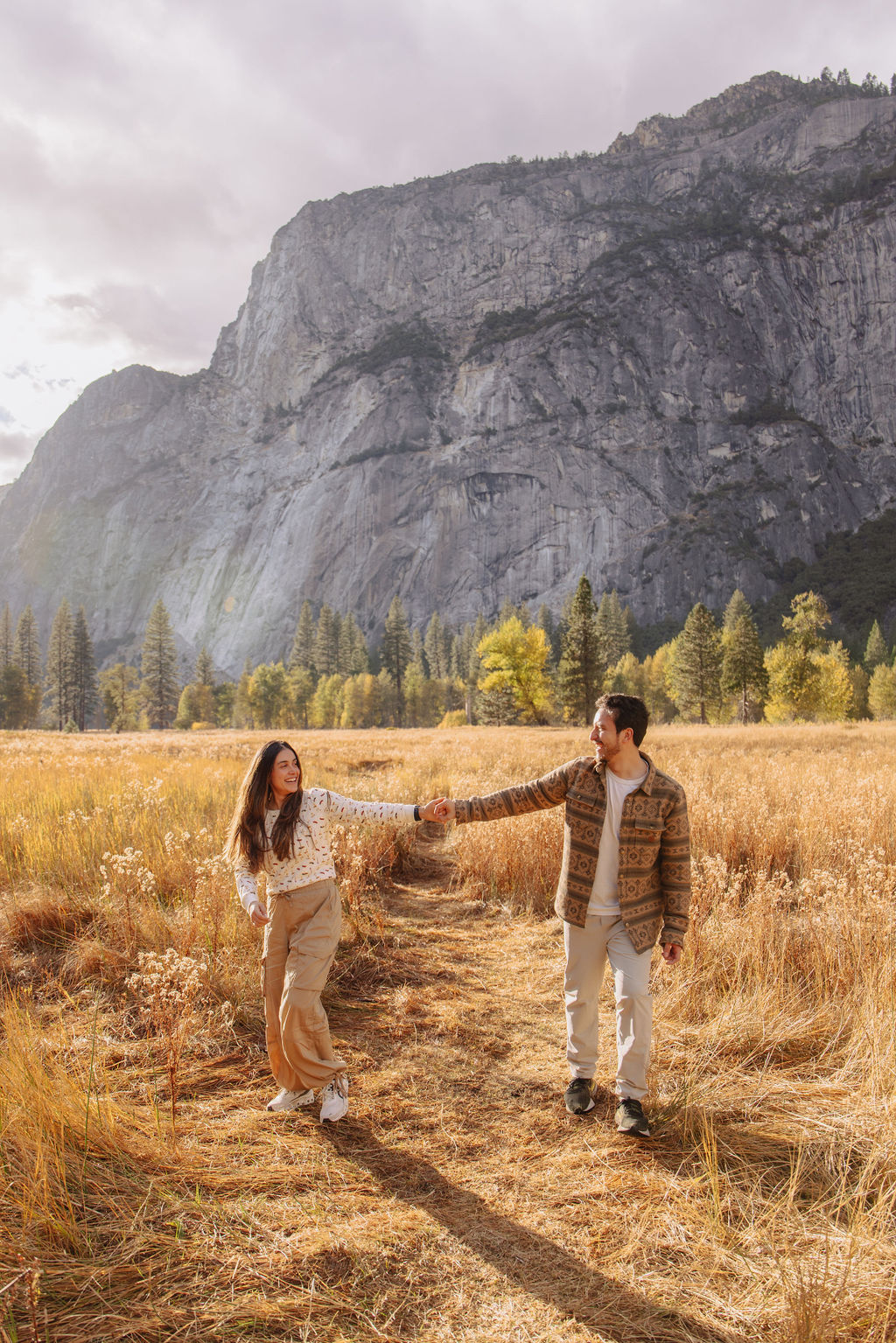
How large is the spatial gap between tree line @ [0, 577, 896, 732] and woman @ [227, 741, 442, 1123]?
124 ft

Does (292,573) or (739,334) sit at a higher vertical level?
(739,334)

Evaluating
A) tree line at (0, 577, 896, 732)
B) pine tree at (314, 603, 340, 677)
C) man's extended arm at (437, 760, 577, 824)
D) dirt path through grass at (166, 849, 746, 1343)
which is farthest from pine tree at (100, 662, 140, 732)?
man's extended arm at (437, 760, 577, 824)

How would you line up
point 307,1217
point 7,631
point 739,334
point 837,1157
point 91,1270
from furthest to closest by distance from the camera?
1. point 739,334
2. point 7,631
3. point 837,1157
4. point 307,1217
5. point 91,1270

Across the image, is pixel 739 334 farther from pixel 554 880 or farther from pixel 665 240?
pixel 554 880

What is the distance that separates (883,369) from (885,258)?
84.7ft

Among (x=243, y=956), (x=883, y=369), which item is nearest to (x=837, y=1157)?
(x=243, y=956)

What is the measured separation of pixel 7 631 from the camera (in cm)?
8088

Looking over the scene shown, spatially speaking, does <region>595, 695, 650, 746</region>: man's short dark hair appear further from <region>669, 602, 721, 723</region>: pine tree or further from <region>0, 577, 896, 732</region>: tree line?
<region>669, 602, 721, 723</region>: pine tree

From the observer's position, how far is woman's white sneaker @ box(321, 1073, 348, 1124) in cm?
323

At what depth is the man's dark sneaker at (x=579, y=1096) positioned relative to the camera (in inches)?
131

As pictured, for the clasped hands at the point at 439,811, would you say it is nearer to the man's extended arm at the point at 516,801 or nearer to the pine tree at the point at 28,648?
the man's extended arm at the point at 516,801

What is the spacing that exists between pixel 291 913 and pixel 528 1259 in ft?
5.75

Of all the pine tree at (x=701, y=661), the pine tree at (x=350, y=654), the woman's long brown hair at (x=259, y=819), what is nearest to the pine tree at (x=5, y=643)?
the pine tree at (x=350, y=654)

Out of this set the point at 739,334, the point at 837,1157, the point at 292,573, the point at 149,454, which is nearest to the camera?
the point at 837,1157
